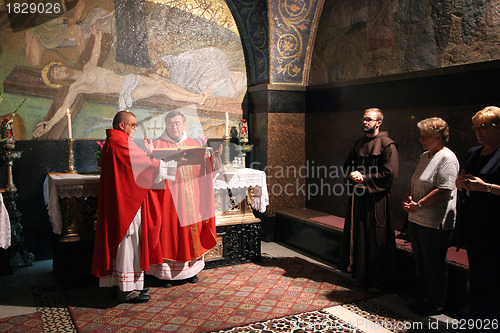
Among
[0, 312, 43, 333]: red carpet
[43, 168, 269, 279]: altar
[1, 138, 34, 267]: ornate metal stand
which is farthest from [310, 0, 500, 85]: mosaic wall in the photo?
[0, 312, 43, 333]: red carpet

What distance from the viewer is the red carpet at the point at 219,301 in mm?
4023

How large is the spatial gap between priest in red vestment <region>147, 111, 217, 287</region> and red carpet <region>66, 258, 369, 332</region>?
0.84ft

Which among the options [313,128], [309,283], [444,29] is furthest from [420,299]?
[313,128]

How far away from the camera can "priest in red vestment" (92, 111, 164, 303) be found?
14.5 feet

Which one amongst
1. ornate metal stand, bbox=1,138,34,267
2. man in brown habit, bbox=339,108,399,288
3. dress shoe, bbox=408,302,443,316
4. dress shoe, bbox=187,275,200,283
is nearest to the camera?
dress shoe, bbox=408,302,443,316

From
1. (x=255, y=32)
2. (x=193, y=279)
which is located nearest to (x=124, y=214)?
(x=193, y=279)

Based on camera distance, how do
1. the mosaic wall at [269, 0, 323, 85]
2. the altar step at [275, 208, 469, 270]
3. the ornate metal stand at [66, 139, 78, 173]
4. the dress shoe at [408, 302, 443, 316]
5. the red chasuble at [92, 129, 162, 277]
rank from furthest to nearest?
the mosaic wall at [269, 0, 323, 85] → the altar step at [275, 208, 469, 270] → the ornate metal stand at [66, 139, 78, 173] → the red chasuble at [92, 129, 162, 277] → the dress shoe at [408, 302, 443, 316]

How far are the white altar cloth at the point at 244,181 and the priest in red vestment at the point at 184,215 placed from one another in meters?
0.37

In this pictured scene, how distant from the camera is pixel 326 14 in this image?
22.2 feet

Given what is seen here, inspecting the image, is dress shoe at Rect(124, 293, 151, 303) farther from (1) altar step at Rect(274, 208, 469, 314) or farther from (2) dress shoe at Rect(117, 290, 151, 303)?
(1) altar step at Rect(274, 208, 469, 314)

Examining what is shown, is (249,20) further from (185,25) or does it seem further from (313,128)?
(313,128)

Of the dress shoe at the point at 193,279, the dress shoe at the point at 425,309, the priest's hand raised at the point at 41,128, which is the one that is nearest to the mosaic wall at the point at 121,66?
the priest's hand raised at the point at 41,128

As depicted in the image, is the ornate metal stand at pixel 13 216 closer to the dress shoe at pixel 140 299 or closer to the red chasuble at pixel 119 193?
the red chasuble at pixel 119 193

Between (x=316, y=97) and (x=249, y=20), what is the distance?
67.6 inches
